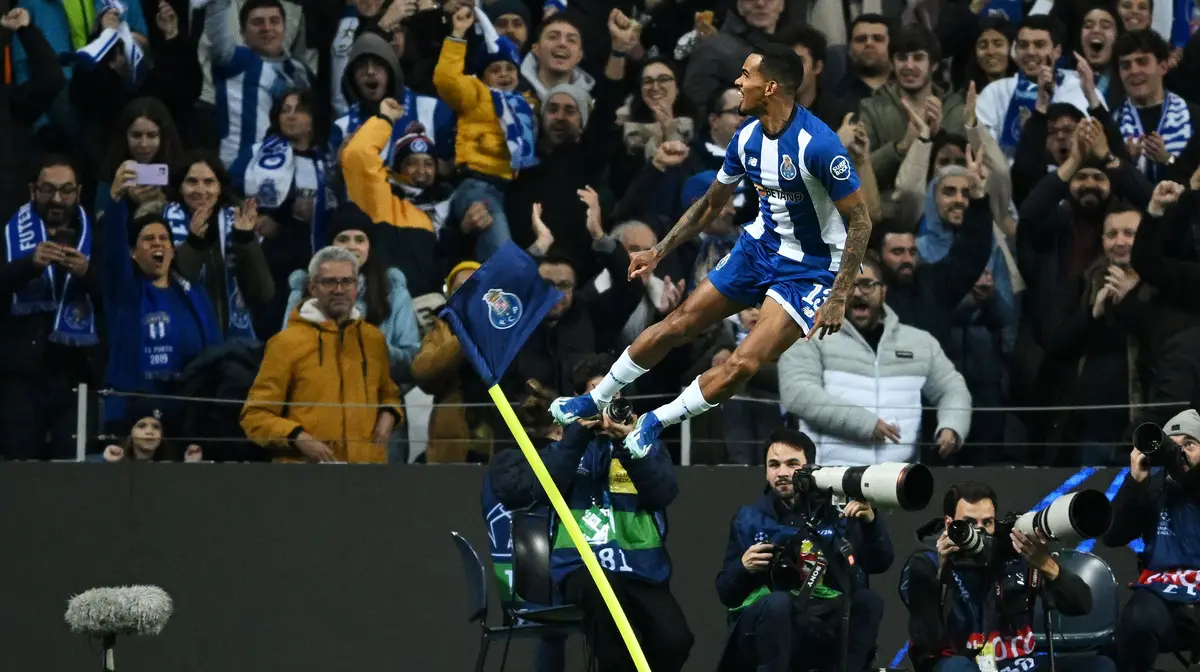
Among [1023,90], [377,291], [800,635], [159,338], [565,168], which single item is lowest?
[800,635]

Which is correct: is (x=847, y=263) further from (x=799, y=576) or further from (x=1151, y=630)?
(x=1151, y=630)

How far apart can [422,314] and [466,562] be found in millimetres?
1891

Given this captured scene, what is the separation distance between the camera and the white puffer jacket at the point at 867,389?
10.8 metres

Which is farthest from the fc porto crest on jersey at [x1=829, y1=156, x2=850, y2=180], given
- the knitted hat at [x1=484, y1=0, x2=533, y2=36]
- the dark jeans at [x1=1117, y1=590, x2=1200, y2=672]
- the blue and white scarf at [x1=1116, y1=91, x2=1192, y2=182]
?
the knitted hat at [x1=484, y1=0, x2=533, y2=36]

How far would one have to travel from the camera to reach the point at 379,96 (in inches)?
477

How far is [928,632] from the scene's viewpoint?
30.5 feet

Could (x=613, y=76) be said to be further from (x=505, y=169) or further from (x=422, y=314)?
(x=422, y=314)

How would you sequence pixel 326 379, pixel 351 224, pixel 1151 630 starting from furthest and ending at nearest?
pixel 351 224
pixel 326 379
pixel 1151 630

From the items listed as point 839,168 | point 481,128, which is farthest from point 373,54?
point 839,168

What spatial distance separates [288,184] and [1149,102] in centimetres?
525

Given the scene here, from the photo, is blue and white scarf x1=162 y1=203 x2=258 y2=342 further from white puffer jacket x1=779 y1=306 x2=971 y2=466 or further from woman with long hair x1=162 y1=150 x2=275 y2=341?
white puffer jacket x1=779 y1=306 x2=971 y2=466

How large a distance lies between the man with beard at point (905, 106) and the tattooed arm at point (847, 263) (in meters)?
3.63

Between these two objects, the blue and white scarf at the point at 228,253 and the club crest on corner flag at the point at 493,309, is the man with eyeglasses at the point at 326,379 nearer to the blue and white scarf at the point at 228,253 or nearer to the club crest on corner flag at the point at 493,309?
the blue and white scarf at the point at 228,253

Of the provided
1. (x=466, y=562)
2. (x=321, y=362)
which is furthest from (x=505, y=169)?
(x=466, y=562)
